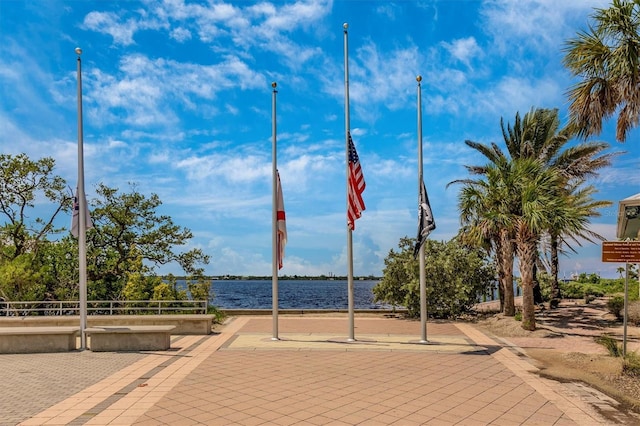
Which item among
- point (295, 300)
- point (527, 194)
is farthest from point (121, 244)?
point (295, 300)

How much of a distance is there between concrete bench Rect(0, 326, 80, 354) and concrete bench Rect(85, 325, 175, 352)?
68 centimetres

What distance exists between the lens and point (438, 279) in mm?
20312

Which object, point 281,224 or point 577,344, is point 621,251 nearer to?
point 577,344

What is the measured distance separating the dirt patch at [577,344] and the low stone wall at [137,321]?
32.2 feet

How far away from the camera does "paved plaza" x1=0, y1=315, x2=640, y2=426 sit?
696cm

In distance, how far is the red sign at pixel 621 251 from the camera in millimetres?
11031

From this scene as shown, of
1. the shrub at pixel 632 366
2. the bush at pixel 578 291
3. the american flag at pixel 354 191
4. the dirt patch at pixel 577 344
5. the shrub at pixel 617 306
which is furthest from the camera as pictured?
the bush at pixel 578 291

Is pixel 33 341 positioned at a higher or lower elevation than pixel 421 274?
lower

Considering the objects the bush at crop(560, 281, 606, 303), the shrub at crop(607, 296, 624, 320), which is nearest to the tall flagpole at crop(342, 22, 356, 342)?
the shrub at crop(607, 296, 624, 320)

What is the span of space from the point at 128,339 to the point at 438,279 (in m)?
12.6

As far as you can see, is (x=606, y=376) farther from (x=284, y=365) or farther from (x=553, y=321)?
(x=553, y=321)

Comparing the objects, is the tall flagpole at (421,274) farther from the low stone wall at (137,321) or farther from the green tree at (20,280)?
the green tree at (20,280)

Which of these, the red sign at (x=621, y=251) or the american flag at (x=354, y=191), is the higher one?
the american flag at (x=354, y=191)

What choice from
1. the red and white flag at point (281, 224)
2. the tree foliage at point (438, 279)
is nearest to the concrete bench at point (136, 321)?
the red and white flag at point (281, 224)
